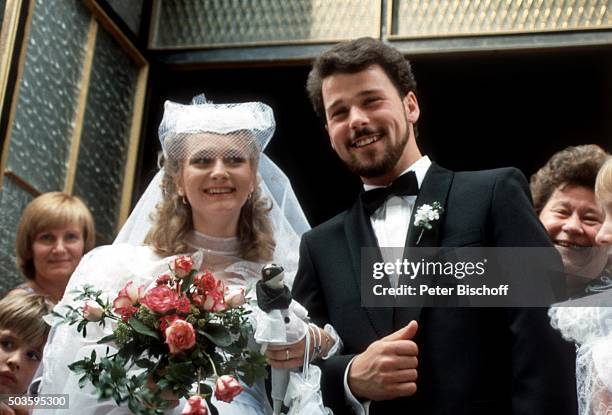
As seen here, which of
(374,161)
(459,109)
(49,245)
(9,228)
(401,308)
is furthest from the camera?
(459,109)

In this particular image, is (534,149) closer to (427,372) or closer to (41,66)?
(41,66)

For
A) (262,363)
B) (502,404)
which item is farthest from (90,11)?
(502,404)

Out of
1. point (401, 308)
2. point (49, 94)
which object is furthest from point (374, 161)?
point (49, 94)

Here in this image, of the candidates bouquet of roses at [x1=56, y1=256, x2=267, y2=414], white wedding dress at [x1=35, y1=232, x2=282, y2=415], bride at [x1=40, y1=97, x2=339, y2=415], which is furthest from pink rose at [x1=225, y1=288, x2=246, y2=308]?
bride at [x1=40, y1=97, x2=339, y2=415]

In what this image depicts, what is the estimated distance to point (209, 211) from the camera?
3.44 meters

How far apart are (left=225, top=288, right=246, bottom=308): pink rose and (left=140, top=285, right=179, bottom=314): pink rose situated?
0.16m

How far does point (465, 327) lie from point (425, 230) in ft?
1.09

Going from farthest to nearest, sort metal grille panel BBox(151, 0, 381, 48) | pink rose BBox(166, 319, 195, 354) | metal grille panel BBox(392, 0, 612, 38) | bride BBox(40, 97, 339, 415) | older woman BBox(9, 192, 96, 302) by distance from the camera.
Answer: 1. metal grille panel BBox(151, 0, 381, 48)
2. metal grille panel BBox(392, 0, 612, 38)
3. older woman BBox(9, 192, 96, 302)
4. bride BBox(40, 97, 339, 415)
5. pink rose BBox(166, 319, 195, 354)

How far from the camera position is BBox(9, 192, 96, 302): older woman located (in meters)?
3.96

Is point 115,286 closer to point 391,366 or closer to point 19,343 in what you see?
point 19,343

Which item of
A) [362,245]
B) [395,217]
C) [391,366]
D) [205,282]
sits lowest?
[391,366]

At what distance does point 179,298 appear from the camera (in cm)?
274

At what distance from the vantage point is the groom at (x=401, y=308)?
2.67m

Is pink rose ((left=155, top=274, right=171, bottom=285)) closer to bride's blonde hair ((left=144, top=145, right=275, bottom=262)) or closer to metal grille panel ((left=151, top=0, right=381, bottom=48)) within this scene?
bride's blonde hair ((left=144, top=145, right=275, bottom=262))
